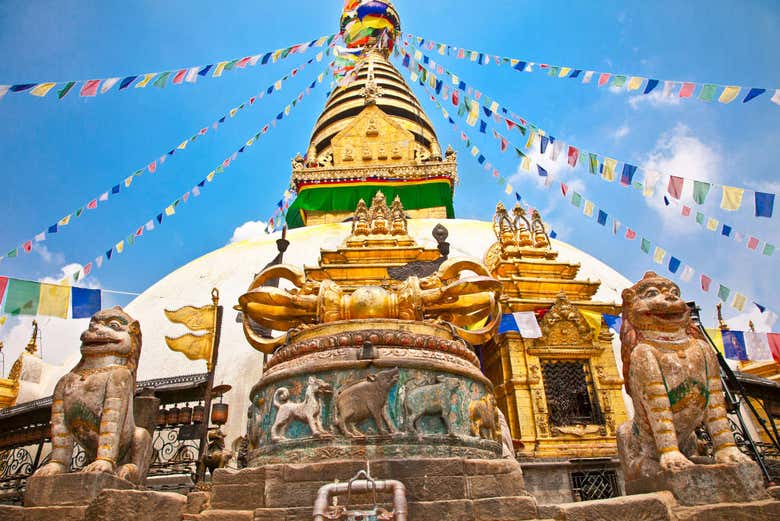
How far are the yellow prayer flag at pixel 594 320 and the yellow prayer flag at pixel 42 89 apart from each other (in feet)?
35.6

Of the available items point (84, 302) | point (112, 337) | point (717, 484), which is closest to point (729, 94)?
point (717, 484)

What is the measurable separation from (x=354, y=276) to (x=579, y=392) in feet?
16.6

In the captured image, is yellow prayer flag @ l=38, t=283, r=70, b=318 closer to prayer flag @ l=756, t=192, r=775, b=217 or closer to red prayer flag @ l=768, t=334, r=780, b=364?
prayer flag @ l=756, t=192, r=775, b=217

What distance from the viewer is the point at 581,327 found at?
984 cm

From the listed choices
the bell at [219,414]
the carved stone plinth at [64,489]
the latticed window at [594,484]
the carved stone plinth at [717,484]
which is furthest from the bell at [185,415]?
the carved stone plinth at [717,484]

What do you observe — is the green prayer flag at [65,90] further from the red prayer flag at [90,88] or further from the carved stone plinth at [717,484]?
the carved stone plinth at [717,484]

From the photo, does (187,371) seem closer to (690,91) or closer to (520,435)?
(520,435)

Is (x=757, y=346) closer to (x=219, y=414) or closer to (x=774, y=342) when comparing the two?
(x=774, y=342)

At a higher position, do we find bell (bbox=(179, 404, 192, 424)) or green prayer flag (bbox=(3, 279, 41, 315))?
green prayer flag (bbox=(3, 279, 41, 315))

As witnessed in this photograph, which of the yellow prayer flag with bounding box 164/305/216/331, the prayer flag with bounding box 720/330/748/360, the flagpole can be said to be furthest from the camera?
the prayer flag with bounding box 720/330/748/360

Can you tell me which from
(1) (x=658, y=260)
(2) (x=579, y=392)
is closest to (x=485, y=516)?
(2) (x=579, y=392)

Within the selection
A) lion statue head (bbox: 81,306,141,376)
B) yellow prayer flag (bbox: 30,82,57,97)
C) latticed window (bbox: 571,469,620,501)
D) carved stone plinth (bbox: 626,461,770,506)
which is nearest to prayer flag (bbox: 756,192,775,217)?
latticed window (bbox: 571,469,620,501)

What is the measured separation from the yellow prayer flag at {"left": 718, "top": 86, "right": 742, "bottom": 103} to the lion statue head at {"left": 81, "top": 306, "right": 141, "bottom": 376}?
372 inches

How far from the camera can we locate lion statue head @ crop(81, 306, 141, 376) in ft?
14.3
